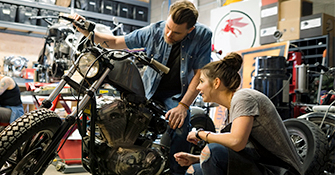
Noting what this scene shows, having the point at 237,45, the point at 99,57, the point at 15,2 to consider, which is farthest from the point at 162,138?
the point at 15,2

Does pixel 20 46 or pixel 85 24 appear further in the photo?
pixel 20 46

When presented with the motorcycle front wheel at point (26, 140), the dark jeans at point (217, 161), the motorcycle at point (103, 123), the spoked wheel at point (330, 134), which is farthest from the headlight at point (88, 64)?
the spoked wheel at point (330, 134)

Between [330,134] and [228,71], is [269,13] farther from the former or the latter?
[228,71]

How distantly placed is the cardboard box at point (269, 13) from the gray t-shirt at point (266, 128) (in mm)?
3770

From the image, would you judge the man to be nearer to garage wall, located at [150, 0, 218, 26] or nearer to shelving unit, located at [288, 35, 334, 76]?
shelving unit, located at [288, 35, 334, 76]

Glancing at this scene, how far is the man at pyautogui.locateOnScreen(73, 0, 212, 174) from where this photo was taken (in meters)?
1.97

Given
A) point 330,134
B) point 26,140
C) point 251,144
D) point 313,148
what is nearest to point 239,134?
point 251,144

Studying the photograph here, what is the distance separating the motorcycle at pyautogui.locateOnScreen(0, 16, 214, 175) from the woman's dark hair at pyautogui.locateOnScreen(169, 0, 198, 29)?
1.09 ft

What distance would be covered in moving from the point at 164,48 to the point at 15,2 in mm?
5294

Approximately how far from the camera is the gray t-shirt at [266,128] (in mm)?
1448

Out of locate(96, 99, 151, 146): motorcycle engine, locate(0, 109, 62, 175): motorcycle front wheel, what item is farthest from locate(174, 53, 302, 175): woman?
locate(0, 109, 62, 175): motorcycle front wheel

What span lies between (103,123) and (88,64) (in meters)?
0.35

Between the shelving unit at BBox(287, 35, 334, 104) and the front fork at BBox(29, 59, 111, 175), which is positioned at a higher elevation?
the shelving unit at BBox(287, 35, 334, 104)

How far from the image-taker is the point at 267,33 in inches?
194
